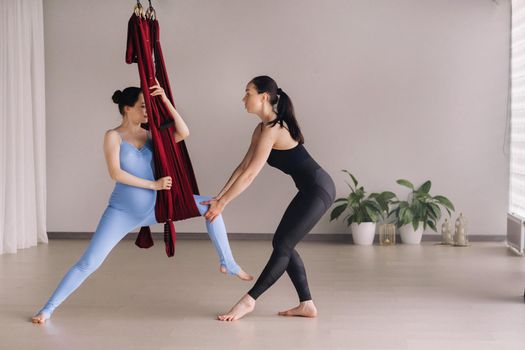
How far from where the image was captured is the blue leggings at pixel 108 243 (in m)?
4.16

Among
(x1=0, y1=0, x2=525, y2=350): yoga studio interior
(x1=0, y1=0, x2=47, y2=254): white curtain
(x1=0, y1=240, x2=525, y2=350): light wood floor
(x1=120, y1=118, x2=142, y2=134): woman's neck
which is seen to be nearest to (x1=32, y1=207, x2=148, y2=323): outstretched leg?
(x1=0, y1=240, x2=525, y2=350): light wood floor

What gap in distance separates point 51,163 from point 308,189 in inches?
169

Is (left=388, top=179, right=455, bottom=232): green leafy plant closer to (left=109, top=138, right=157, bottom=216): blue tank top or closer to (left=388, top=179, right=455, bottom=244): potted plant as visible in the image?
(left=388, top=179, right=455, bottom=244): potted plant

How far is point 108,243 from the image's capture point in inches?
164

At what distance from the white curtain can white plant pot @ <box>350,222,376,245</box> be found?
303 cm

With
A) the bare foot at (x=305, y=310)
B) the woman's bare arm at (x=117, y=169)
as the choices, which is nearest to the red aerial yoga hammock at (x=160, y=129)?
the woman's bare arm at (x=117, y=169)

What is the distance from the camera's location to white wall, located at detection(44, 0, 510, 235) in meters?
7.32

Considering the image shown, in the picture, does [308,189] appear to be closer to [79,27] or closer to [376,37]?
[376,37]

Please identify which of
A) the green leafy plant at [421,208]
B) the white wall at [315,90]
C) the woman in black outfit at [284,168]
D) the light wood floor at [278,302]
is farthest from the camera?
the white wall at [315,90]

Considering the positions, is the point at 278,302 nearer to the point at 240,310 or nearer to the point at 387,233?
the point at 240,310

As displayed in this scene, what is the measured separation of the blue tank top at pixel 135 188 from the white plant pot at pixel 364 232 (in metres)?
3.34

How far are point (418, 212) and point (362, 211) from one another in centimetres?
53

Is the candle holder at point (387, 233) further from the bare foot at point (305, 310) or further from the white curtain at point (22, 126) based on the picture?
the white curtain at point (22, 126)

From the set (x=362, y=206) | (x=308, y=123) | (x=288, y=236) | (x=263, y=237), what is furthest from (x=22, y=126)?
(x=288, y=236)
